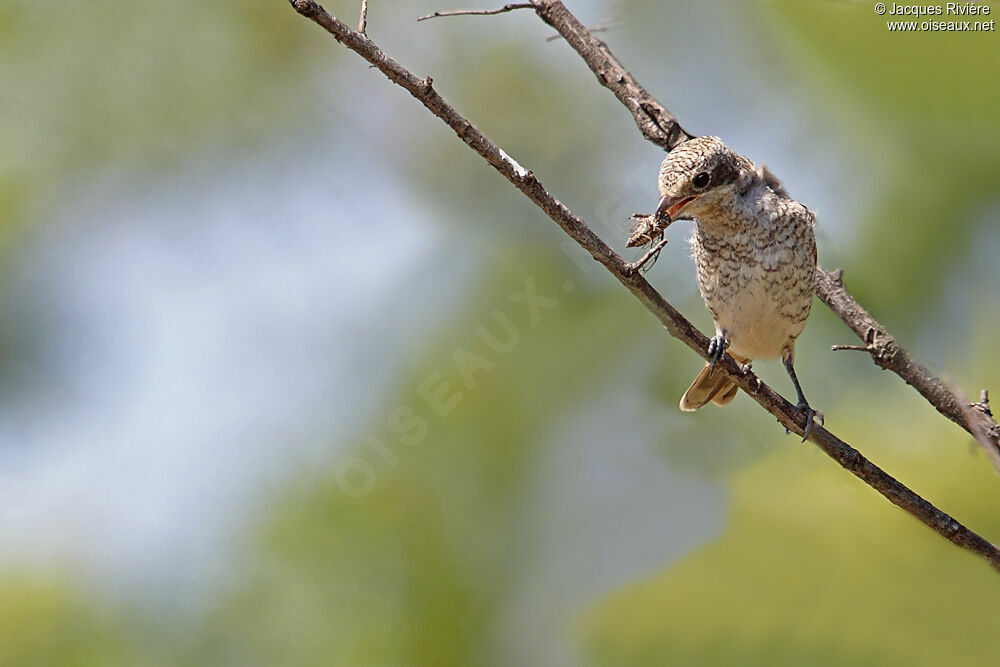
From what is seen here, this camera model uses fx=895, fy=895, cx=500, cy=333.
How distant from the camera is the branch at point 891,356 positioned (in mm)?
1481

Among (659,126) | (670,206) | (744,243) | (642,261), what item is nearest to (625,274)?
(642,261)

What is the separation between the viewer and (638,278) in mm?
1104

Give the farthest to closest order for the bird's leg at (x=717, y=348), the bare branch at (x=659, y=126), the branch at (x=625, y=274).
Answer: the bare branch at (x=659, y=126)
the bird's leg at (x=717, y=348)
the branch at (x=625, y=274)

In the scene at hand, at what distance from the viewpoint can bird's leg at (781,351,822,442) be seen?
1.39m

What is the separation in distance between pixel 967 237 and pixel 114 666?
1.99 meters

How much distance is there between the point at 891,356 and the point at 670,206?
54 centimetres

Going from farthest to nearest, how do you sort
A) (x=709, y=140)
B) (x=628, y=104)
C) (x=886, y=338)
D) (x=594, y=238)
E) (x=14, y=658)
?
(x=14, y=658) < (x=628, y=104) < (x=886, y=338) < (x=709, y=140) < (x=594, y=238)

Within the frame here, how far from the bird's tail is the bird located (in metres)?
0.03

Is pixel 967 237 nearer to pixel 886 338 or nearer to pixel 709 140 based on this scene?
pixel 886 338

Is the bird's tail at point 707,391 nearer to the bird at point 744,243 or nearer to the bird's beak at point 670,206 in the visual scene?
the bird at point 744,243

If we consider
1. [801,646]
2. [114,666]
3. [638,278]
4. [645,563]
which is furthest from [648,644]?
[114,666]

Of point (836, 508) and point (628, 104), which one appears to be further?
point (628, 104)

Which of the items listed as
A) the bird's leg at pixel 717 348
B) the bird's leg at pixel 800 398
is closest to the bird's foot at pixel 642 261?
the bird's leg at pixel 717 348

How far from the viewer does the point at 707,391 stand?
1.83 m
